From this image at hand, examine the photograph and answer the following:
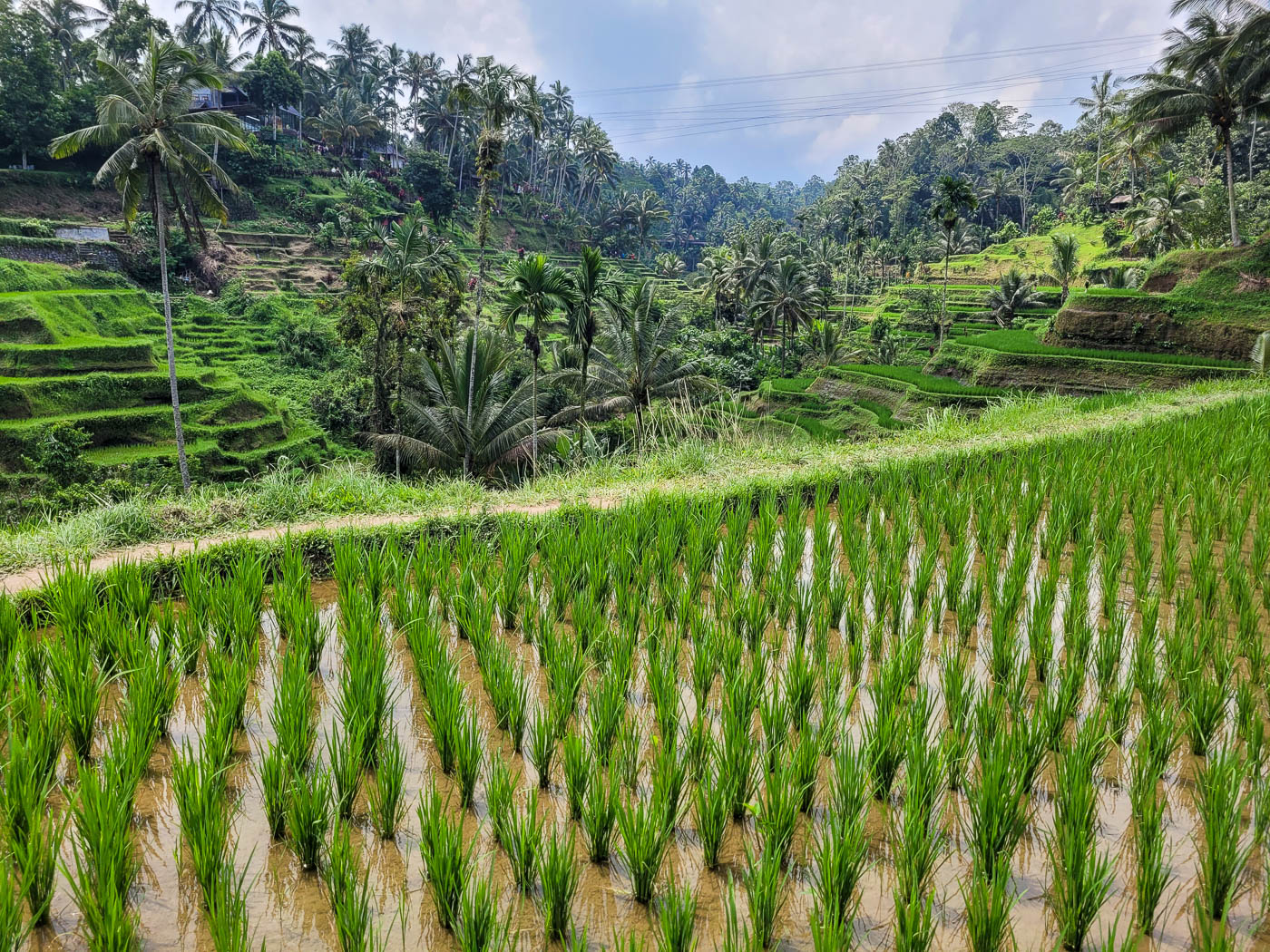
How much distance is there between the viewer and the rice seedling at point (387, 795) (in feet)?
7.07

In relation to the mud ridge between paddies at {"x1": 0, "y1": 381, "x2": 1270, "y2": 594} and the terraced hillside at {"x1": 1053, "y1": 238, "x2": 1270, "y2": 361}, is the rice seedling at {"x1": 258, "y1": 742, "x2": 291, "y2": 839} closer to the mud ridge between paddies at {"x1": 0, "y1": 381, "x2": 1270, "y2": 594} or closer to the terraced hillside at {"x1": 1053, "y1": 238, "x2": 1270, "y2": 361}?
the mud ridge between paddies at {"x1": 0, "y1": 381, "x2": 1270, "y2": 594}

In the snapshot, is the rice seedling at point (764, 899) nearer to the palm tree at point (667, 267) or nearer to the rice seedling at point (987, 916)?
the rice seedling at point (987, 916)

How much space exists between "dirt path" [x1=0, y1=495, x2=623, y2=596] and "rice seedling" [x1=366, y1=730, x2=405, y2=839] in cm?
229

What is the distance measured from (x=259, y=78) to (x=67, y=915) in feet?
168

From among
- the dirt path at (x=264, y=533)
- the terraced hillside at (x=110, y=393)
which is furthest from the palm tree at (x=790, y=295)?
the dirt path at (x=264, y=533)

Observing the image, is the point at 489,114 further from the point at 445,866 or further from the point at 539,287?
the point at 445,866

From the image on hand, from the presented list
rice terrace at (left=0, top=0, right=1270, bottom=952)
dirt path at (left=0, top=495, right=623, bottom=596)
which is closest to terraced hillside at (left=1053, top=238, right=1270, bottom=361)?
rice terrace at (left=0, top=0, right=1270, bottom=952)

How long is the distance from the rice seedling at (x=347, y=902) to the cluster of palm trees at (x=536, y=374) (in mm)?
12330

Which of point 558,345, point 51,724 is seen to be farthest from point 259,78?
point 51,724

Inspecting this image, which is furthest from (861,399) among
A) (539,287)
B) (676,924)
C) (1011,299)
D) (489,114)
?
(676,924)

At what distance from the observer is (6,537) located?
15.5 ft

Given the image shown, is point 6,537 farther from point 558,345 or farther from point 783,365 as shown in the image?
point 783,365

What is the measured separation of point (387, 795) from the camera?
216cm

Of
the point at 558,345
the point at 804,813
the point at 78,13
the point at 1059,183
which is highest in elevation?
the point at 78,13
